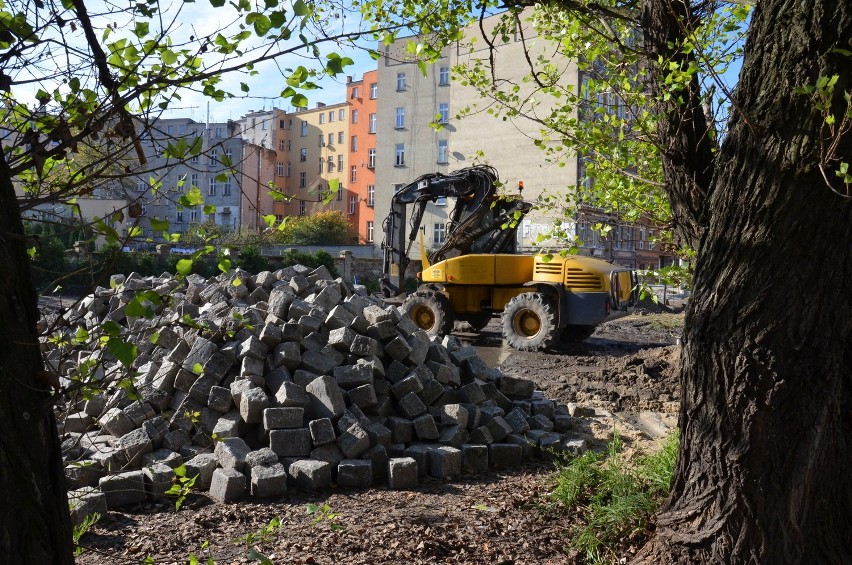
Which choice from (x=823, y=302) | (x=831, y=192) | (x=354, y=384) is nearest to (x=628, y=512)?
(x=823, y=302)

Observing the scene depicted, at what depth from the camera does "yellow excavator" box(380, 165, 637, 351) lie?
14.7m

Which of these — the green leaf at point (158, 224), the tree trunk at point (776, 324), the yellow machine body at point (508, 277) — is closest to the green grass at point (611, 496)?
the tree trunk at point (776, 324)

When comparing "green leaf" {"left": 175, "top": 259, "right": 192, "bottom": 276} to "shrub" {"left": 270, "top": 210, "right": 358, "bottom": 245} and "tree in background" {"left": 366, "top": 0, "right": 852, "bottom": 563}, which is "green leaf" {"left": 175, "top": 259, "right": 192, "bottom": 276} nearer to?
"tree in background" {"left": 366, "top": 0, "right": 852, "bottom": 563}

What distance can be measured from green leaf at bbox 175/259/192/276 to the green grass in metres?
3.04

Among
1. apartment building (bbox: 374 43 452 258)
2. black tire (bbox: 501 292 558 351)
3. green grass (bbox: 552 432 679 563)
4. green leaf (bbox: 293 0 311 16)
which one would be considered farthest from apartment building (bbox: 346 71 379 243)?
green leaf (bbox: 293 0 311 16)

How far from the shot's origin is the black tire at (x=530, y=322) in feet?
48.0

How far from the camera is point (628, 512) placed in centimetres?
466

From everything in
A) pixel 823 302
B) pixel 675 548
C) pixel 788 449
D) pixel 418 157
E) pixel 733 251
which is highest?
pixel 418 157

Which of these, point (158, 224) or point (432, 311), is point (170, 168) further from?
point (432, 311)

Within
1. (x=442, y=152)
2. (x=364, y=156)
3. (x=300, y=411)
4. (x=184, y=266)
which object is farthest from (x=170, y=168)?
(x=364, y=156)

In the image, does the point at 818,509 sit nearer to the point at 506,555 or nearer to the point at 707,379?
the point at 707,379

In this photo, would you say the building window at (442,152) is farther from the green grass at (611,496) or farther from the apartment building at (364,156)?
the green grass at (611,496)

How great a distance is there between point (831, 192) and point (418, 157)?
154 feet

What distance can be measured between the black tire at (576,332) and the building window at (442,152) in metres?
33.1
